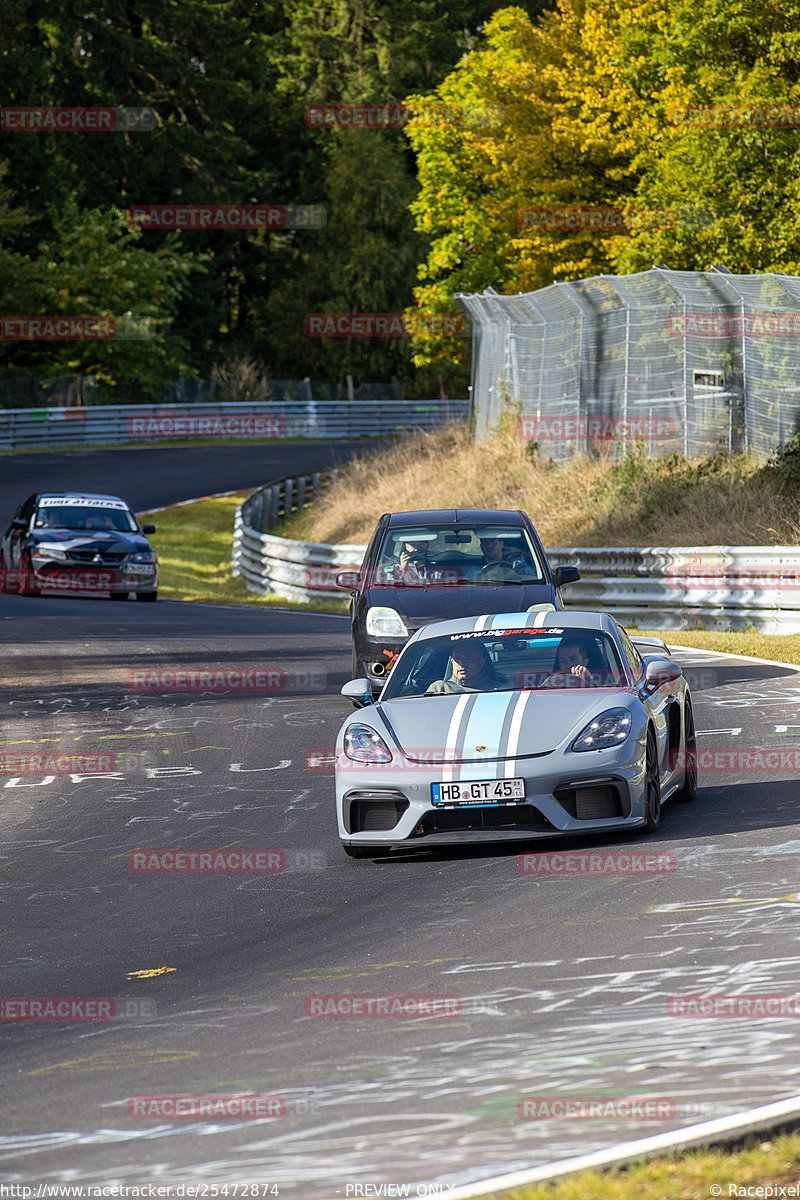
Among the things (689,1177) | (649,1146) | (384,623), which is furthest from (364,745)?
(689,1177)

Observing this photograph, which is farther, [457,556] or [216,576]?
[216,576]

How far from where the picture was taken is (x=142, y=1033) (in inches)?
243

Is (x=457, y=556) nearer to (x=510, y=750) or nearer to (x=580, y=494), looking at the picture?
(x=510, y=750)

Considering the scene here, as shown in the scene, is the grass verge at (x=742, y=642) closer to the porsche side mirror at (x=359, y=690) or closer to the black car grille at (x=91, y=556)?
the porsche side mirror at (x=359, y=690)

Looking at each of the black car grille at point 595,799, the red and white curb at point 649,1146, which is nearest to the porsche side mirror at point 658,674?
the black car grille at point 595,799

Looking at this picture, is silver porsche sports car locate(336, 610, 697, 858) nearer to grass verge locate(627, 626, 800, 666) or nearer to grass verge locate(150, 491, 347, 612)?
grass verge locate(627, 626, 800, 666)

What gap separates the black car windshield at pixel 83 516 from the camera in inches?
1057

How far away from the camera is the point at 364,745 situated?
9.14 m

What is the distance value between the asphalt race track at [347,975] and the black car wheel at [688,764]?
21cm

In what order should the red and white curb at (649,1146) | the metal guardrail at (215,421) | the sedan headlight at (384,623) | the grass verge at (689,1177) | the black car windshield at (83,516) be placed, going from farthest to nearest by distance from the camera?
1. the metal guardrail at (215,421)
2. the black car windshield at (83,516)
3. the sedan headlight at (384,623)
4. the red and white curb at (649,1146)
5. the grass verge at (689,1177)

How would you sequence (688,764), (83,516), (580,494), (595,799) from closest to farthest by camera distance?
(595,799)
(688,764)
(83,516)
(580,494)

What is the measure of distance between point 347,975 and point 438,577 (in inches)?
321

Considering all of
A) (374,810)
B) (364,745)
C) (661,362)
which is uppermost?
(661,362)

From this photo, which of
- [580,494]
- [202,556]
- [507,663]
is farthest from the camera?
[202,556]
